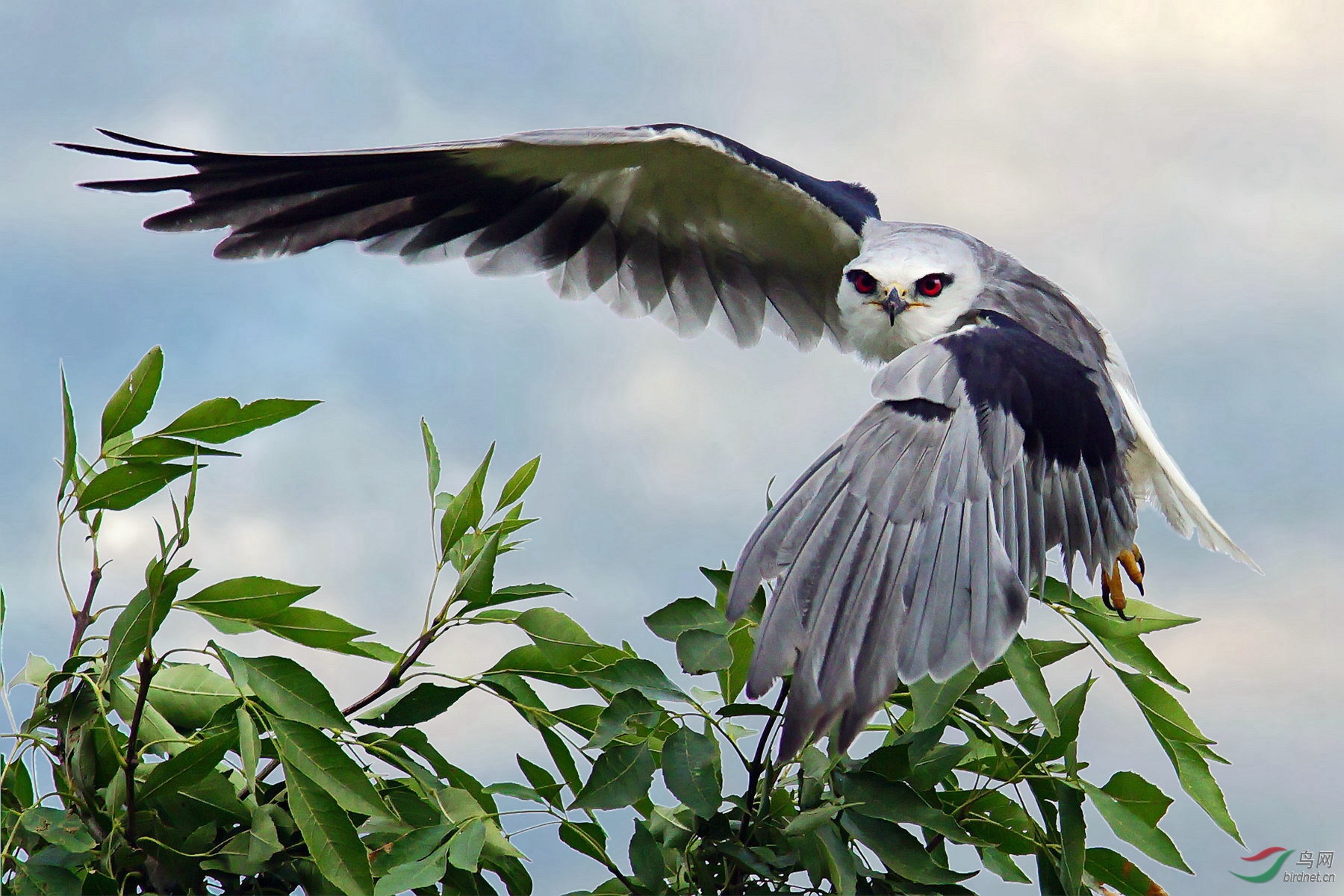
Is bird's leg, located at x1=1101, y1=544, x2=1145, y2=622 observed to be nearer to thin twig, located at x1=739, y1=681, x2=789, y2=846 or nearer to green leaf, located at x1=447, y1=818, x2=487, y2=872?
thin twig, located at x1=739, y1=681, x2=789, y2=846

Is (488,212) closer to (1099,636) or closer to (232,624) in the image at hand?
(232,624)

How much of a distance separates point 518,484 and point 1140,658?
3.81 ft

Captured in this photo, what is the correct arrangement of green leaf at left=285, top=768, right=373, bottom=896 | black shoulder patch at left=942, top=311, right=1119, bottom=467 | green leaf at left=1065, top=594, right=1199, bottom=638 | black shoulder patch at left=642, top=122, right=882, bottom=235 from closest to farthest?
green leaf at left=285, top=768, right=373, bottom=896 → green leaf at left=1065, top=594, right=1199, bottom=638 → black shoulder patch at left=942, top=311, right=1119, bottom=467 → black shoulder patch at left=642, top=122, right=882, bottom=235

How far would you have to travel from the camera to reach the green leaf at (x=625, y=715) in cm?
176

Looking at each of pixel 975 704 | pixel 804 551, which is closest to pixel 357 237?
pixel 804 551

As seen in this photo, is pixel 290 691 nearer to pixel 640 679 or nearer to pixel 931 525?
→ pixel 640 679

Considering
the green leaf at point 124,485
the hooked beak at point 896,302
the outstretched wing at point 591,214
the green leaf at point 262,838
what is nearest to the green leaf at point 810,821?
the green leaf at point 262,838

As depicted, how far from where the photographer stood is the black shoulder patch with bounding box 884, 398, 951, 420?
243 centimetres

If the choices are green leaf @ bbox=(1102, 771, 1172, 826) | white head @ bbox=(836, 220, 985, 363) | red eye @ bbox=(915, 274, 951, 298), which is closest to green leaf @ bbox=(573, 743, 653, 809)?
green leaf @ bbox=(1102, 771, 1172, 826)

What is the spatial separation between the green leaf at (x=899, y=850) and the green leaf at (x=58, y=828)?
3.73 ft

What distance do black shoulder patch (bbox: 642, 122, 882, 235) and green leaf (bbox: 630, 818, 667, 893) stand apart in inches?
102

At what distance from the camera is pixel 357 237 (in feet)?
12.5

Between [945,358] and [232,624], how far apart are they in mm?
1524

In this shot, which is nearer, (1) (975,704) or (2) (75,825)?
(2) (75,825)
